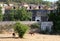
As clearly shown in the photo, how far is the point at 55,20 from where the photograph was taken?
53156 mm

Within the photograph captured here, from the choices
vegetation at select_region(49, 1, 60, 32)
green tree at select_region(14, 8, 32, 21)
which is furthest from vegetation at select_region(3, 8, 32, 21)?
vegetation at select_region(49, 1, 60, 32)

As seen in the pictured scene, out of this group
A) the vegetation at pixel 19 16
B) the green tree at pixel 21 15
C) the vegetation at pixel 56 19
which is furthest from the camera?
the vegetation at pixel 19 16

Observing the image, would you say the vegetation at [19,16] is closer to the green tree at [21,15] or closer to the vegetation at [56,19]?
the green tree at [21,15]

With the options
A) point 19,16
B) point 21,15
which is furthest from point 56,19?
point 19,16

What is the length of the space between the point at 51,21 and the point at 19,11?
13.0 m

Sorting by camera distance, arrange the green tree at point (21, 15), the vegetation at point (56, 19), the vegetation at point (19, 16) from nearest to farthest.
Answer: the vegetation at point (56, 19) → the green tree at point (21, 15) → the vegetation at point (19, 16)

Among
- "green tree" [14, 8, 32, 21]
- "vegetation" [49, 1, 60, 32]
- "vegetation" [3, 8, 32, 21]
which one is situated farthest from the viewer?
"vegetation" [3, 8, 32, 21]

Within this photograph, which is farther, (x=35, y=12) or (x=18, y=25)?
(x=35, y=12)

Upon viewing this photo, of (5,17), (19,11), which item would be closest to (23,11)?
(19,11)

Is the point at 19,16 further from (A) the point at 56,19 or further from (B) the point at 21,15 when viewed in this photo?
(A) the point at 56,19

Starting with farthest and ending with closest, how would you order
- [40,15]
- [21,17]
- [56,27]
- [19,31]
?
[40,15], [21,17], [56,27], [19,31]

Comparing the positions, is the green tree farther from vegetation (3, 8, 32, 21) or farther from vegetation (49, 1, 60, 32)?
vegetation (49, 1, 60, 32)

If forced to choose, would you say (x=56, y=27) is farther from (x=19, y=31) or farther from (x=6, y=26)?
(x=19, y=31)

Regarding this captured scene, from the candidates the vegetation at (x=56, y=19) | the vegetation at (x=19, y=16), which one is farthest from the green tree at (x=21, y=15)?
the vegetation at (x=56, y=19)
